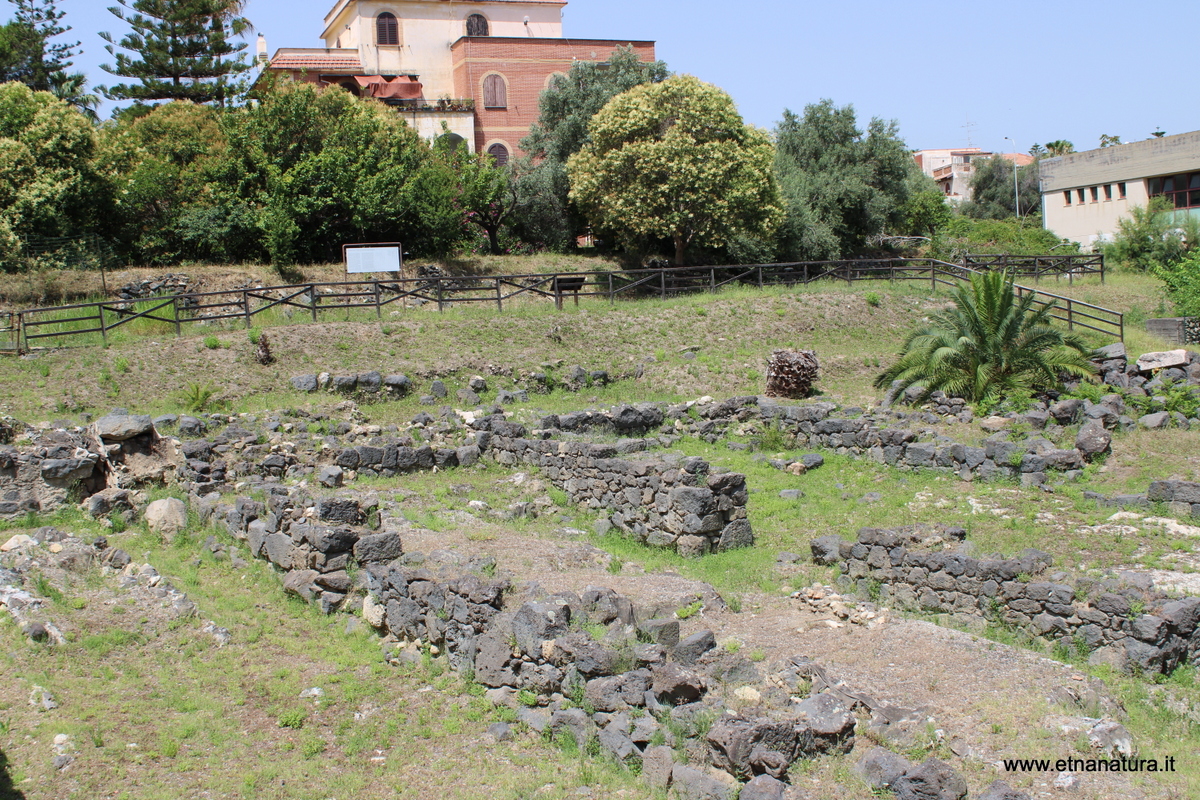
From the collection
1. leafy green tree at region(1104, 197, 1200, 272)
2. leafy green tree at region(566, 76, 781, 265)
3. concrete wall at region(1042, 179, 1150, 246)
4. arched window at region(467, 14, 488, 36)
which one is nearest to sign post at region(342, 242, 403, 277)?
leafy green tree at region(566, 76, 781, 265)

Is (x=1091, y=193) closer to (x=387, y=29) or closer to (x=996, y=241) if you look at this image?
(x=996, y=241)

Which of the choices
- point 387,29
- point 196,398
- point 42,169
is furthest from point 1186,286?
point 387,29

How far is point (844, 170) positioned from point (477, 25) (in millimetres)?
22222

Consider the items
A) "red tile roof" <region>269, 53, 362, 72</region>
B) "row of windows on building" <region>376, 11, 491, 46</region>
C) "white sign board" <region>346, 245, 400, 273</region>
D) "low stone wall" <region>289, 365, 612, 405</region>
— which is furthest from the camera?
"row of windows on building" <region>376, 11, 491, 46</region>

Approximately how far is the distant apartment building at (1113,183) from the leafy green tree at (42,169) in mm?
44340

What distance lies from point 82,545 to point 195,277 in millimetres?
22196

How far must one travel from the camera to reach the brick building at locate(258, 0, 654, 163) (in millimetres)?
47375

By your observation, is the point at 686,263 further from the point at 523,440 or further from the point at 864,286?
the point at 523,440

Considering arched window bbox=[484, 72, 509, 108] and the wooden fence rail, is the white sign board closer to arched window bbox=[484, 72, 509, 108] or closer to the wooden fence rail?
the wooden fence rail

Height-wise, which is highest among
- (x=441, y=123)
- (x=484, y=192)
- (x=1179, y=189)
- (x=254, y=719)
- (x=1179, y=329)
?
(x=441, y=123)

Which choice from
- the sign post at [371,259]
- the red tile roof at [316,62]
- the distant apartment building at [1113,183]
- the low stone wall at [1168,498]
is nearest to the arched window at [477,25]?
the red tile roof at [316,62]

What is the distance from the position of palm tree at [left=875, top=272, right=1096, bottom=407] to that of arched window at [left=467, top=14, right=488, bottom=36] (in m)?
39.5

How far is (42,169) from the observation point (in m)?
29.9

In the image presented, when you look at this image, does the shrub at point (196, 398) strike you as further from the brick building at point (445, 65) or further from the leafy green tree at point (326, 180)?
the brick building at point (445, 65)
